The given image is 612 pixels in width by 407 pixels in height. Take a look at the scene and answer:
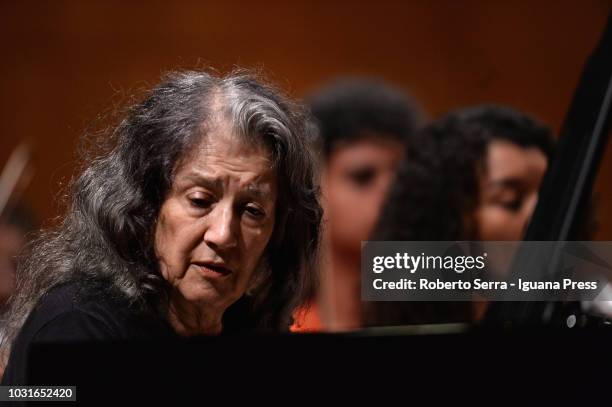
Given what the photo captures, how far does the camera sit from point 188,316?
1.24 m

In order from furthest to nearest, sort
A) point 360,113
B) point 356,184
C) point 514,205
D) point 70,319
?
point 360,113
point 356,184
point 514,205
point 70,319

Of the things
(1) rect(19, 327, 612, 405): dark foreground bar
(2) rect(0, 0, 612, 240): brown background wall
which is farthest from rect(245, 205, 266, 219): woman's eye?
(2) rect(0, 0, 612, 240): brown background wall

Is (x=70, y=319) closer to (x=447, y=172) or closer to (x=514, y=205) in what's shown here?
(x=514, y=205)

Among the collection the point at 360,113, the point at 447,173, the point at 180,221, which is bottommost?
the point at 180,221

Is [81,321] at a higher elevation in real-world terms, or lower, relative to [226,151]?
lower

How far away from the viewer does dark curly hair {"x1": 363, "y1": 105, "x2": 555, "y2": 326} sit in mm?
2375

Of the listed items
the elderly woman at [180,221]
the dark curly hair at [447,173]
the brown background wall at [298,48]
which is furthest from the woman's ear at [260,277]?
the brown background wall at [298,48]

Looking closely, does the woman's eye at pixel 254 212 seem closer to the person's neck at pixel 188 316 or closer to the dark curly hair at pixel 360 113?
the person's neck at pixel 188 316

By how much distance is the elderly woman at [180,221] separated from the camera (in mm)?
1203

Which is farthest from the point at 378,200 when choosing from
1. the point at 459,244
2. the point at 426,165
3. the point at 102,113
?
the point at 102,113

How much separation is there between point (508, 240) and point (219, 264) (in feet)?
3.69

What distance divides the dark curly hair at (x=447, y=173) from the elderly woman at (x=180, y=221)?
1.03 meters

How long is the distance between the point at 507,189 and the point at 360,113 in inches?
39.0

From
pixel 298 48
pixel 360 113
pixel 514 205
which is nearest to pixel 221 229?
pixel 514 205
